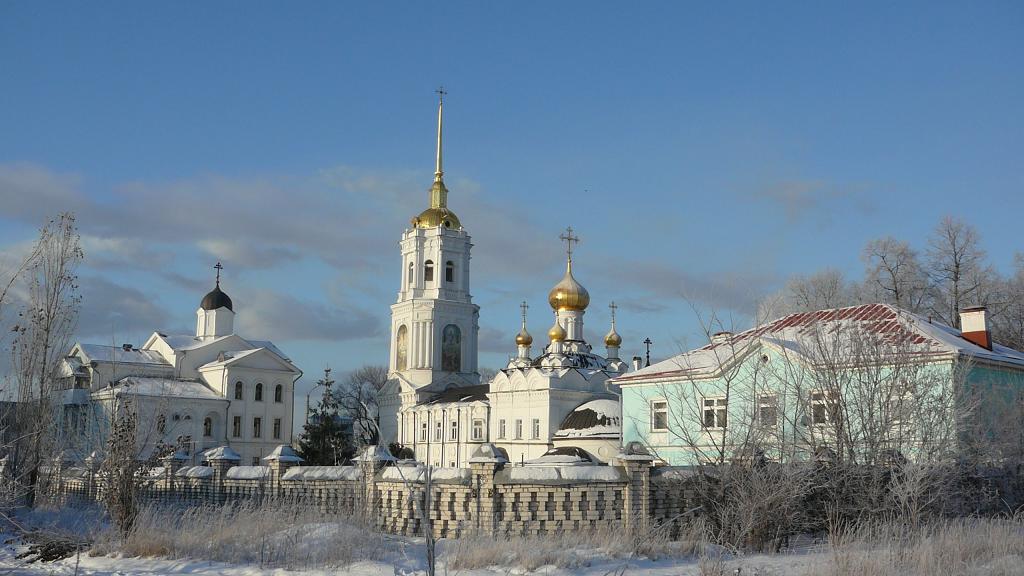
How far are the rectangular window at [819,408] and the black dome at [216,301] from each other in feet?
157

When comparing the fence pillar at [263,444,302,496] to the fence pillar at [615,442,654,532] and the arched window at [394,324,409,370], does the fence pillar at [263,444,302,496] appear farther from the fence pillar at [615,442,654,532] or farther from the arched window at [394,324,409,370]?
the arched window at [394,324,409,370]

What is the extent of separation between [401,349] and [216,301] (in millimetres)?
11864

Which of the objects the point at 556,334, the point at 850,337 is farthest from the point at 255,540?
the point at 556,334

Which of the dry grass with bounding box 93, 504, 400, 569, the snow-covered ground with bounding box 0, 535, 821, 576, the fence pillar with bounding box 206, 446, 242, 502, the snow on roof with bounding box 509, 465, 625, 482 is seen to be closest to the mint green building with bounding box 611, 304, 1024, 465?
the snow on roof with bounding box 509, 465, 625, 482

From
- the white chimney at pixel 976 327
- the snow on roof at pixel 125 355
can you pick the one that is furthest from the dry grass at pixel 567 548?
the snow on roof at pixel 125 355

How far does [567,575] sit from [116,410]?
938 cm

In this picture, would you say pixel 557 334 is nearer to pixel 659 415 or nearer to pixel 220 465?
pixel 659 415

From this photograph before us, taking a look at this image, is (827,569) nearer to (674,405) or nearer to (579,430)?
(674,405)

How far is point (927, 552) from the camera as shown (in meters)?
11.7

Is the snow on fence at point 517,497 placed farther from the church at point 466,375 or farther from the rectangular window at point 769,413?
the church at point 466,375

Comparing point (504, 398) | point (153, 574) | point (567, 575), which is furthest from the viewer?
point (504, 398)

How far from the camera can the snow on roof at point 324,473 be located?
1838 cm

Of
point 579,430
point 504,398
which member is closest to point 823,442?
point 579,430

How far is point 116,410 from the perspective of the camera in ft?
56.7
